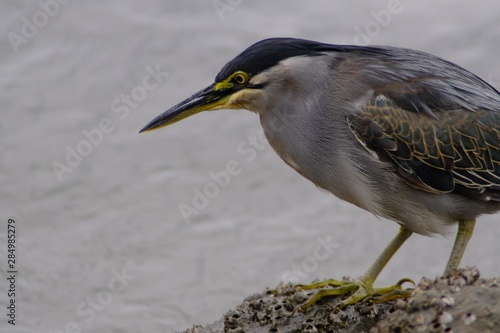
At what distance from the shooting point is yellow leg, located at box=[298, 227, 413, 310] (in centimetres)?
560

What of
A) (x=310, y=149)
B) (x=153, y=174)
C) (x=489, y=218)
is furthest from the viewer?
(x=153, y=174)

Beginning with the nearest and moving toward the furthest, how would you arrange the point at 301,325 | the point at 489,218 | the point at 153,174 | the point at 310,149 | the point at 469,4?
the point at 301,325 < the point at 310,149 < the point at 489,218 < the point at 153,174 < the point at 469,4

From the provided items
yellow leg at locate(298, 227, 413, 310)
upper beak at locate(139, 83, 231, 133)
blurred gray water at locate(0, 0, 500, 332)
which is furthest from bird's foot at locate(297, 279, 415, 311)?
blurred gray water at locate(0, 0, 500, 332)

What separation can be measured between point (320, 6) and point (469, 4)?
6.47 ft

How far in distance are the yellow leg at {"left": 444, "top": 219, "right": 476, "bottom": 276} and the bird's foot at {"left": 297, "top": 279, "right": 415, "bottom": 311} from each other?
1.08 feet

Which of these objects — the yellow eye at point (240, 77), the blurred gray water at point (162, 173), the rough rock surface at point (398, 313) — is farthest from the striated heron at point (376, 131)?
the blurred gray water at point (162, 173)

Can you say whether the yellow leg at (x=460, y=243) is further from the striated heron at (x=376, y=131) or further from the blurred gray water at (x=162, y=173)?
the blurred gray water at (x=162, y=173)

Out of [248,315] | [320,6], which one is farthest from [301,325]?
[320,6]

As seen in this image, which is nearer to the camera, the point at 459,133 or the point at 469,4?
the point at 459,133

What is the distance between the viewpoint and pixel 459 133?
19.0 ft

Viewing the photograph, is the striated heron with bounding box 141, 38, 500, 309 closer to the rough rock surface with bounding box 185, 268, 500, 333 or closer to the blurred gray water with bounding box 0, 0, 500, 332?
the rough rock surface with bounding box 185, 268, 500, 333

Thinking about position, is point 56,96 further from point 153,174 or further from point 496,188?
point 496,188

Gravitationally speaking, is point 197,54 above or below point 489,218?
above

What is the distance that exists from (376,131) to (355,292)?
101 cm
